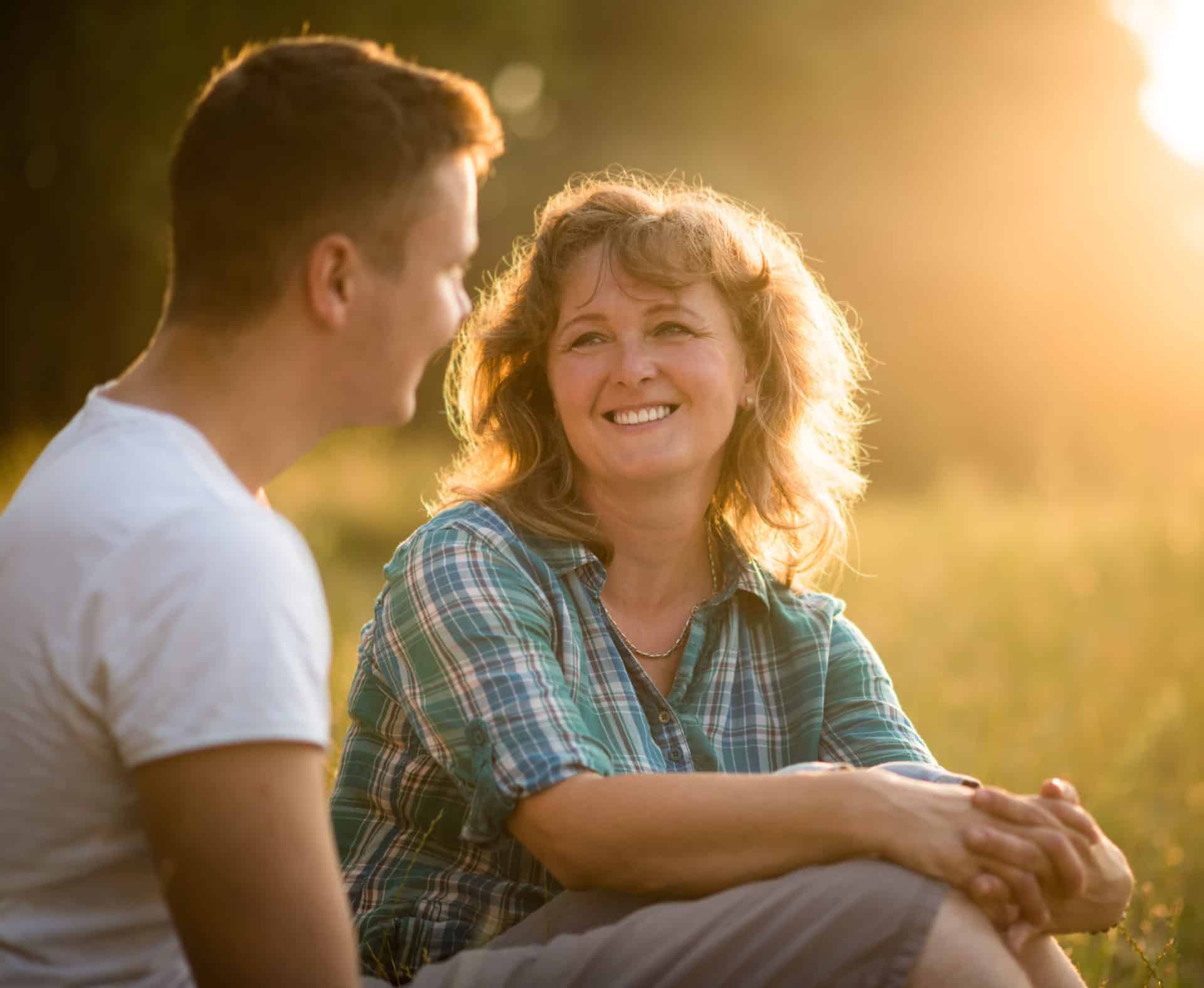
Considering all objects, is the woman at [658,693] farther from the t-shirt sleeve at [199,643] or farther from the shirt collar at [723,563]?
the t-shirt sleeve at [199,643]

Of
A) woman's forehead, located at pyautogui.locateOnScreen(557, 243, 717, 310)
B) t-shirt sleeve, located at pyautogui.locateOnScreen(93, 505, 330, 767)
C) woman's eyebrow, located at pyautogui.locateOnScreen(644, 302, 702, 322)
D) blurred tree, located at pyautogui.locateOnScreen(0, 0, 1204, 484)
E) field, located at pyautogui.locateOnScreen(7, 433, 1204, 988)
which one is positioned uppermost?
blurred tree, located at pyautogui.locateOnScreen(0, 0, 1204, 484)

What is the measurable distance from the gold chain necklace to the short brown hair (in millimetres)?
1189

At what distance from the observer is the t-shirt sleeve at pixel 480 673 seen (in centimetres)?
205

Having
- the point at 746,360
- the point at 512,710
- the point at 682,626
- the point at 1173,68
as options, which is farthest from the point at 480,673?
the point at 1173,68

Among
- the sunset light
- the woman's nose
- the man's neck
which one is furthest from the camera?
the sunset light

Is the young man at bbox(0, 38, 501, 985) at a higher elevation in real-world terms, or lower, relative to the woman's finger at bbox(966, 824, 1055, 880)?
higher

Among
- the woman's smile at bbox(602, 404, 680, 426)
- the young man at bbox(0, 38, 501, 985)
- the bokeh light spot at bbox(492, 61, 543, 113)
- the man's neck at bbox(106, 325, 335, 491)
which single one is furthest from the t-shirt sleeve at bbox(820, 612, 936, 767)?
the bokeh light spot at bbox(492, 61, 543, 113)

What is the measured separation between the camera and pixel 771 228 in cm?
332

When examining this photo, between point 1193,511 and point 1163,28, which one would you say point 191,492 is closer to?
point 1193,511

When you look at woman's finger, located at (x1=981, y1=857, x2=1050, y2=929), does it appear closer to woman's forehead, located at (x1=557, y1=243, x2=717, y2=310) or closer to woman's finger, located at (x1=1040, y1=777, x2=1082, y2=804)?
woman's finger, located at (x1=1040, y1=777, x2=1082, y2=804)

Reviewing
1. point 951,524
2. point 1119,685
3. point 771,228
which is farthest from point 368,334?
point 951,524

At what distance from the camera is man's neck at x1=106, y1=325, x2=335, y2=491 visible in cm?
151

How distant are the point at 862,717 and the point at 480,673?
89 centimetres

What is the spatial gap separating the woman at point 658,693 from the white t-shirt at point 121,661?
0.69 metres
